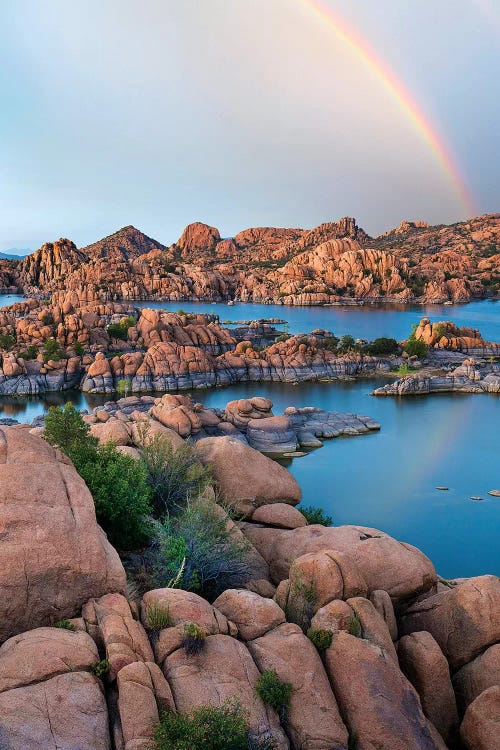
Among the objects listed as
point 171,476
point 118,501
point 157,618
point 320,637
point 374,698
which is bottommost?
point 374,698

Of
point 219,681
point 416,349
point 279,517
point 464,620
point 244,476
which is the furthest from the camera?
point 416,349

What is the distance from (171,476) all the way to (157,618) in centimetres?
1062

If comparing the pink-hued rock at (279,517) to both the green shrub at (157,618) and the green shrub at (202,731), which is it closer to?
the green shrub at (157,618)

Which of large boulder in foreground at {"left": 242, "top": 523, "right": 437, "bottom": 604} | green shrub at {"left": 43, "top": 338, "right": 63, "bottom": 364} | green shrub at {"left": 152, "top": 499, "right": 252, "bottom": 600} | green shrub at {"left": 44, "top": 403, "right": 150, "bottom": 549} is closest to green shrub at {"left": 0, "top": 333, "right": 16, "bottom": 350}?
green shrub at {"left": 43, "top": 338, "right": 63, "bottom": 364}

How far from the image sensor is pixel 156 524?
1546 centimetres

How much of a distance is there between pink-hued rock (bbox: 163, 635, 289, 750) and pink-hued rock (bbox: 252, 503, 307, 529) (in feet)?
35.1

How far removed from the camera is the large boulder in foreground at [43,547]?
10.3 m

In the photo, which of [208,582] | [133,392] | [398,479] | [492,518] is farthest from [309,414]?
[208,582]

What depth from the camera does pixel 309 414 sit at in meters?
47.0

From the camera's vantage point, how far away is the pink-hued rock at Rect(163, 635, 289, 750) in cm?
929

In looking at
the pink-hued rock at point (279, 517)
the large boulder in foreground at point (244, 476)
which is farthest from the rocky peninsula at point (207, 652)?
the large boulder in foreground at point (244, 476)

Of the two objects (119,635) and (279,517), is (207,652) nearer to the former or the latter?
(119,635)

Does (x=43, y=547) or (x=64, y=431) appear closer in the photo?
(x=43, y=547)

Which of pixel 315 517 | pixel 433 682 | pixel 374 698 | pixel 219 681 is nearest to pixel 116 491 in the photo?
pixel 219 681
